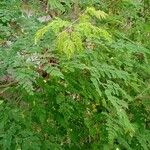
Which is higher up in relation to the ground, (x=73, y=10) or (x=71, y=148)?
(x=73, y=10)

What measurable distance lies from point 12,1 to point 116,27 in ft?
3.06

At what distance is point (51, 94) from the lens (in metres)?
2.38

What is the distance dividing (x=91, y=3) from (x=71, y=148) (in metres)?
0.97

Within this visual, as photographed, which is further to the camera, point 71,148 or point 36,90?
point 71,148

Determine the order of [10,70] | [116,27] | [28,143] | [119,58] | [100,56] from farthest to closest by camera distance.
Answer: [116,27] → [119,58] → [100,56] → [28,143] → [10,70]

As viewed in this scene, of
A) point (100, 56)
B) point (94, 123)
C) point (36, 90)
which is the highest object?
point (100, 56)

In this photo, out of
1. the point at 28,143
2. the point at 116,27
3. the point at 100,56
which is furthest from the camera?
the point at 116,27

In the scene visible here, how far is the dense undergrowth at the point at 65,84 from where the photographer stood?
2100 mm

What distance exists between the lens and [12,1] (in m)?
2.53

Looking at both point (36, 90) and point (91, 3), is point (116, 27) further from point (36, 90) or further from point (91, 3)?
point (36, 90)

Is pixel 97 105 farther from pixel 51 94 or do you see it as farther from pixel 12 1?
pixel 12 1

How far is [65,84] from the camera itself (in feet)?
7.80

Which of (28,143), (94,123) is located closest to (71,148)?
(94,123)

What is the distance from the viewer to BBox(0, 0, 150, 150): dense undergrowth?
2.10 m
